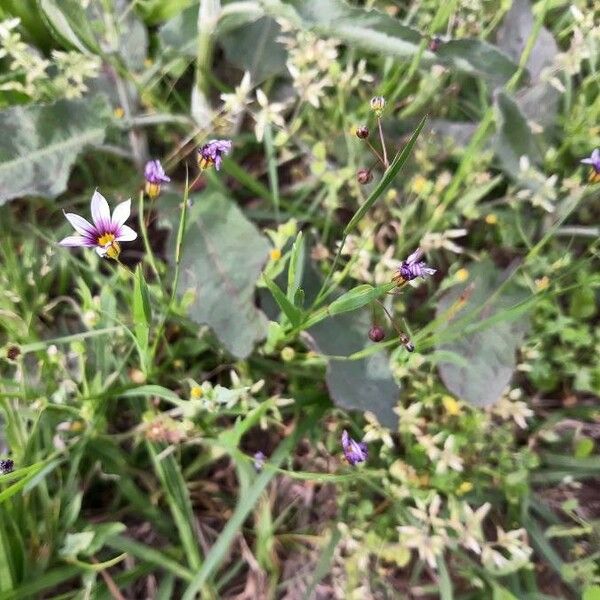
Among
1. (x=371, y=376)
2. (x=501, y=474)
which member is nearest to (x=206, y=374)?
(x=371, y=376)

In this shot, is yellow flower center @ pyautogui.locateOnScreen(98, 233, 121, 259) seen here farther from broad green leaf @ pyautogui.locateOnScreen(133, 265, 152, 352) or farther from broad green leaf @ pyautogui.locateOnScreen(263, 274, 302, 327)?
broad green leaf @ pyautogui.locateOnScreen(263, 274, 302, 327)

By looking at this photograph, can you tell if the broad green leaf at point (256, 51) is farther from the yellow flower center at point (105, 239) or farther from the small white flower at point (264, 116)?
the yellow flower center at point (105, 239)

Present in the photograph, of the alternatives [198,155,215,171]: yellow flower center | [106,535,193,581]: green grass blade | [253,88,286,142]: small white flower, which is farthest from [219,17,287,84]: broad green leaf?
[106,535,193,581]: green grass blade

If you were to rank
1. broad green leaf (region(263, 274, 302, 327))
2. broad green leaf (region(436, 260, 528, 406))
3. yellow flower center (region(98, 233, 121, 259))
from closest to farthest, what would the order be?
yellow flower center (region(98, 233, 121, 259)) → broad green leaf (region(263, 274, 302, 327)) → broad green leaf (region(436, 260, 528, 406))

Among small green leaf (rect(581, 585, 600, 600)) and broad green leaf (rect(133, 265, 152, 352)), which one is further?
small green leaf (rect(581, 585, 600, 600))

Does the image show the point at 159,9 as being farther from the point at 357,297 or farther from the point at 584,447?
the point at 584,447

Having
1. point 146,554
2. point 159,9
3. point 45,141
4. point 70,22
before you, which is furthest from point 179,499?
point 159,9
